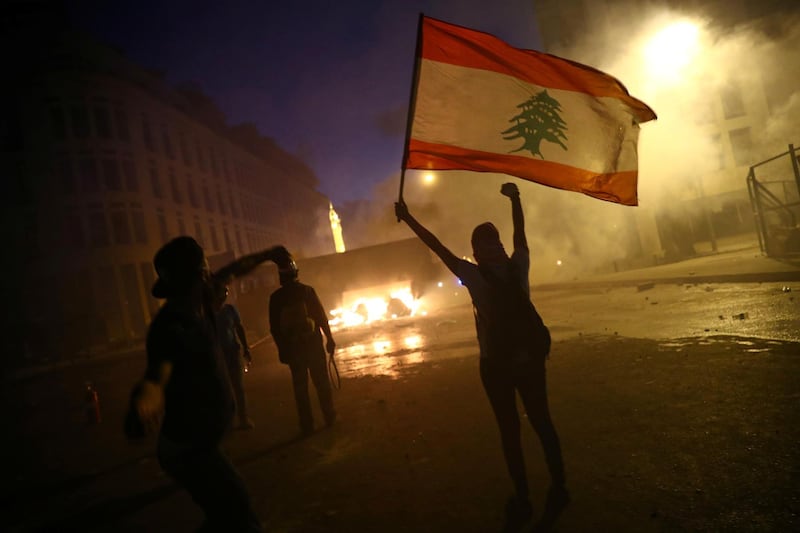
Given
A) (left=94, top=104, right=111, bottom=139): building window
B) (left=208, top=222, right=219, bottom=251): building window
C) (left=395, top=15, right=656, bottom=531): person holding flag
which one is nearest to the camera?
(left=395, top=15, right=656, bottom=531): person holding flag

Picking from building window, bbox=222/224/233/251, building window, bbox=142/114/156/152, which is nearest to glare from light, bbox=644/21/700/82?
building window, bbox=142/114/156/152

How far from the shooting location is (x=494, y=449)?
446 centimetres

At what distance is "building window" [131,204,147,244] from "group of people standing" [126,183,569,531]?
34779mm

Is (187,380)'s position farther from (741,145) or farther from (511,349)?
(741,145)

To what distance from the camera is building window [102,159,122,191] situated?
→ 1334 inches

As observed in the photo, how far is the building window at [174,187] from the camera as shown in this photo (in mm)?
39062

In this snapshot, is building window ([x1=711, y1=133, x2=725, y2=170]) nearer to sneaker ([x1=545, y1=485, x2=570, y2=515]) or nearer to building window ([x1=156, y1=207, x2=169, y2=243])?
sneaker ([x1=545, y1=485, x2=570, y2=515])

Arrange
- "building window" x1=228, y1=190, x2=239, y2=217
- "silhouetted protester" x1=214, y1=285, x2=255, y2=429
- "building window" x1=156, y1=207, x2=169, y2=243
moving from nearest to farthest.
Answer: "silhouetted protester" x1=214, y1=285, x2=255, y2=429 → "building window" x1=156, y1=207, x2=169, y2=243 → "building window" x1=228, y1=190, x2=239, y2=217

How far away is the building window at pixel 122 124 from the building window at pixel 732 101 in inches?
1543

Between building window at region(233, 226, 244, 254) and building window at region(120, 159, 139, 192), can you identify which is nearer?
building window at region(120, 159, 139, 192)

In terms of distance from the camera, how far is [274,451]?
5.43 m

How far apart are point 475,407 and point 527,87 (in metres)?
3.58

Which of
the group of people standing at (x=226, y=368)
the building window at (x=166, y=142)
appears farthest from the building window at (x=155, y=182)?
the group of people standing at (x=226, y=368)

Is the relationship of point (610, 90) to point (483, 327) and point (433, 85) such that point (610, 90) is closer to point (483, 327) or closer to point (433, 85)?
point (433, 85)
